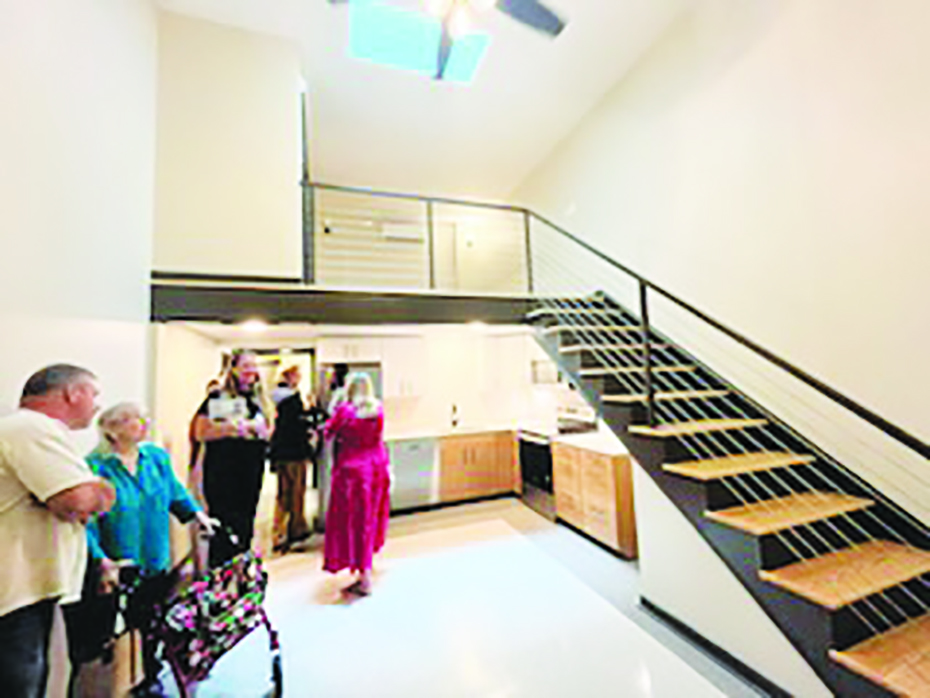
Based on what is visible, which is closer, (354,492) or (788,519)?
(788,519)

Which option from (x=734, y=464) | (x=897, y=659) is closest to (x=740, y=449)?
(x=734, y=464)

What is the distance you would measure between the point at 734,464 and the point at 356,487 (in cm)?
256

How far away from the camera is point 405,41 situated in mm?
3578

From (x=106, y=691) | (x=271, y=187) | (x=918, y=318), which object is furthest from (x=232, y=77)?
(x=918, y=318)

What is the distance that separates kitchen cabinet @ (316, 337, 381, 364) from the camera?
480 centimetres

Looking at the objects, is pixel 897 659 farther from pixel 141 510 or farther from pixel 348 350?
pixel 348 350

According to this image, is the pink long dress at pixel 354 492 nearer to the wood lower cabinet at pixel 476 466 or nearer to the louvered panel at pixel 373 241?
the wood lower cabinet at pixel 476 466

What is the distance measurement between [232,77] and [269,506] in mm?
4790

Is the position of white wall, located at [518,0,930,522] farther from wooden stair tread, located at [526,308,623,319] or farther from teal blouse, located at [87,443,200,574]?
teal blouse, located at [87,443,200,574]

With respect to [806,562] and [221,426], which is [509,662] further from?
[221,426]

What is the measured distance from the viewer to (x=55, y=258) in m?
1.71

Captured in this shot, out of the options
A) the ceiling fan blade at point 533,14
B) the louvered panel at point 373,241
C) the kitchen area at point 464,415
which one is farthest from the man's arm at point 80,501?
the louvered panel at point 373,241

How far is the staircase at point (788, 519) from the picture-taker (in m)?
1.47

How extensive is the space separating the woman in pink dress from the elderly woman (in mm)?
1192
